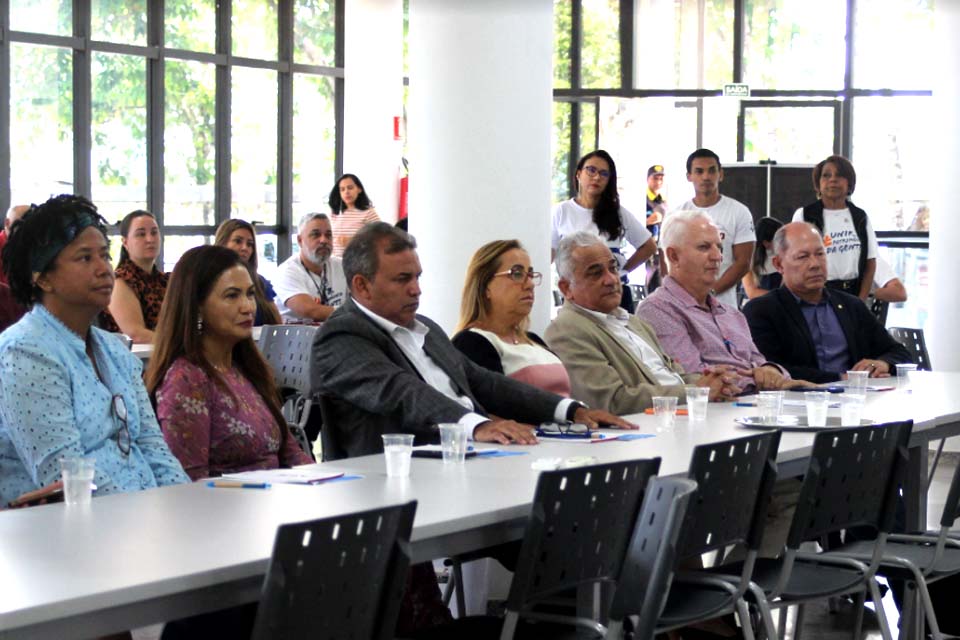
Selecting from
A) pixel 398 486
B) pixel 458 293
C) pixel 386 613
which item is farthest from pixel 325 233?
pixel 386 613

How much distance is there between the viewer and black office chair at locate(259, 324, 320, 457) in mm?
6906

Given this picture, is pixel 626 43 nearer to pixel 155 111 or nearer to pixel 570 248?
pixel 155 111

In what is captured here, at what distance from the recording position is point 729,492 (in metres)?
3.43

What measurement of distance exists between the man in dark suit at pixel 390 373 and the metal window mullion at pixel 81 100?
7793 mm

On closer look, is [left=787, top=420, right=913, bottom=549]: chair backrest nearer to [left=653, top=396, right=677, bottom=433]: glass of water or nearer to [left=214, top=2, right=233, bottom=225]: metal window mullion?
[left=653, top=396, right=677, bottom=433]: glass of water

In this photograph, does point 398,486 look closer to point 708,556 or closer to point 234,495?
point 234,495

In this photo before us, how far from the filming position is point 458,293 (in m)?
6.53

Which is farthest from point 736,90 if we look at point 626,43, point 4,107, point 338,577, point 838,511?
point 338,577

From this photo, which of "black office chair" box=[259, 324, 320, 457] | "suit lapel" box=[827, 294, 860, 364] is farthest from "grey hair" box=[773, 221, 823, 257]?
"black office chair" box=[259, 324, 320, 457]

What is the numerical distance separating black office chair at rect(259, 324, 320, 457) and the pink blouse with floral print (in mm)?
2676

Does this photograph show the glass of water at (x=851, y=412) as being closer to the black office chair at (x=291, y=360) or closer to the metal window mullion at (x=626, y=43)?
the black office chair at (x=291, y=360)

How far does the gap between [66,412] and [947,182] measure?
266 inches

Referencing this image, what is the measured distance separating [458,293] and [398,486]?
3.34 metres

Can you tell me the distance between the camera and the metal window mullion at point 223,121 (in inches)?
505
